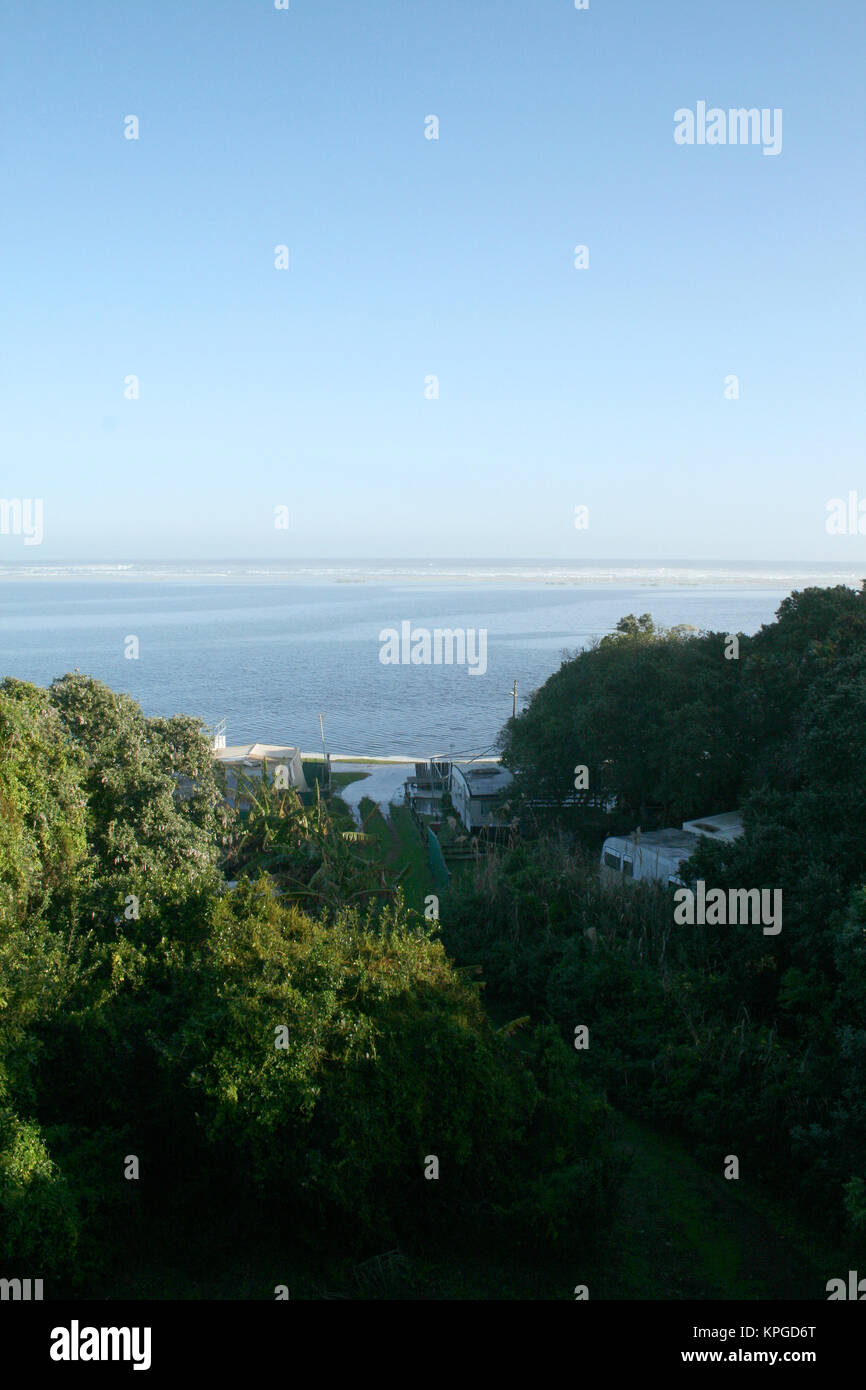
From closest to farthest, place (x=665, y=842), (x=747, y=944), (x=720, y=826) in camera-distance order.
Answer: (x=747, y=944) < (x=665, y=842) < (x=720, y=826)

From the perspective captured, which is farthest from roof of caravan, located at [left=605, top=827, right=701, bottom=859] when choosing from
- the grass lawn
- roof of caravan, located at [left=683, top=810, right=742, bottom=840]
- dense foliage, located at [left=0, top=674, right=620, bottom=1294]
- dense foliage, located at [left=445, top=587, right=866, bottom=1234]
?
dense foliage, located at [left=0, top=674, right=620, bottom=1294]

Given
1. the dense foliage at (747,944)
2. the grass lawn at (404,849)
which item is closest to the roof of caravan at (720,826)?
the dense foliage at (747,944)

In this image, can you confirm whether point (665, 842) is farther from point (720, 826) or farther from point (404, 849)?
point (404, 849)

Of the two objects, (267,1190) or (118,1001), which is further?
(118,1001)

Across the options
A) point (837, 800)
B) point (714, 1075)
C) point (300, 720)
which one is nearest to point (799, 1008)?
point (714, 1075)

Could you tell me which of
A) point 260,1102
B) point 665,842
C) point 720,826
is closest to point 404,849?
point 665,842

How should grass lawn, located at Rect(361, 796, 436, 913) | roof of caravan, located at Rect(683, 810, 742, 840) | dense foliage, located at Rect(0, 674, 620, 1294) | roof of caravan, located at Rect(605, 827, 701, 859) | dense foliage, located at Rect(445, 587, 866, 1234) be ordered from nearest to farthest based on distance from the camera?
dense foliage, located at Rect(0, 674, 620, 1294) → dense foliage, located at Rect(445, 587, 866, 1234) → roof of caravan, located at Rect(605, 827, 701, 859) → roof of caravan, located at Rect(683, 810, 742, 840) → grass lawn, located at Rect(361, 796, 436, 913)

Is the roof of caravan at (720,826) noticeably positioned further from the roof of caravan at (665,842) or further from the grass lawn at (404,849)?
the grass lawn at (404,849)

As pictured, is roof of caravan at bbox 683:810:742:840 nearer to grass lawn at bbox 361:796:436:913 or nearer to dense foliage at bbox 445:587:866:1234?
dense foliage at bbox 445:587:866:1234

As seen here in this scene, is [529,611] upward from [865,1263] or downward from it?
upward

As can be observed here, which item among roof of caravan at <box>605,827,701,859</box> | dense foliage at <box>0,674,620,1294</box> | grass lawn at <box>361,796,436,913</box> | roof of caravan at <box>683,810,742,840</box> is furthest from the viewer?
grass lawn at <box>361,796,436,913</box>
